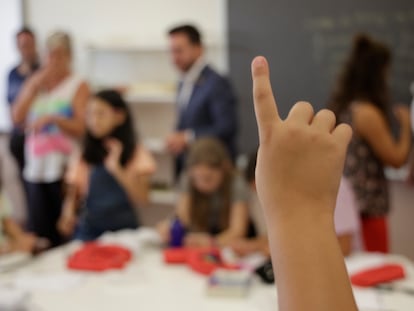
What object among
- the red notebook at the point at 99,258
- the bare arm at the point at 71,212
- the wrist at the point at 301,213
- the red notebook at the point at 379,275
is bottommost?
the bare arm at the point at 71,212

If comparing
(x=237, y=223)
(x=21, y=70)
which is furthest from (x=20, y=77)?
(x=237, y=223)

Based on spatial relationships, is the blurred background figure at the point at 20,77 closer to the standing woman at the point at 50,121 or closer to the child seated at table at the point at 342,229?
the standing woman at the point at 50,121

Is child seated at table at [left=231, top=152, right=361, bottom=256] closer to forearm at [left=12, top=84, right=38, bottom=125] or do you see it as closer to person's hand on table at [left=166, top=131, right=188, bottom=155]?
person's hand on table at [left=166, top=131, right=188, bottom=155]

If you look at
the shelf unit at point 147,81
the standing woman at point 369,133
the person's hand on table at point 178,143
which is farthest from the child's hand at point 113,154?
the shelf unit at point 147,81

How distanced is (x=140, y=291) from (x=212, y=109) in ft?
4.32

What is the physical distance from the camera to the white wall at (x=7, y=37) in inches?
149

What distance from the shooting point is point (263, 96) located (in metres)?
0.58

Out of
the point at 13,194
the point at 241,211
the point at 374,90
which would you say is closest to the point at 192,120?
the point at 241,211

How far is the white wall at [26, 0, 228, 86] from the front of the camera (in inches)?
132

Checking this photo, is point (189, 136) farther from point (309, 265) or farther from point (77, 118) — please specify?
point (309, 265)

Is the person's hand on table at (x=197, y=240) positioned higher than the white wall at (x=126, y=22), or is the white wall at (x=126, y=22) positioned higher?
the white wall at (x=126, y=22)

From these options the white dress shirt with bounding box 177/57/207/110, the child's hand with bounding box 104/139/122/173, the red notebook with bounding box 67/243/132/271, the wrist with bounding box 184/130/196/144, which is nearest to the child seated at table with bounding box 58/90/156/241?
the child's hand with bounding box 104/139/122/173

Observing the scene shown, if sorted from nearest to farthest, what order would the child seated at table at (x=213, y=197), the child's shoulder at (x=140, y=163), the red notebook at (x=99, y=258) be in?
the red notebook at (x=99, y=258) < the child seated at table at (x=213, y=197) < the child's shoulder at (x=140, y=163)

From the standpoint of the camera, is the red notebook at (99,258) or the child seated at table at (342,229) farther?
the red notebook at (99,258)
